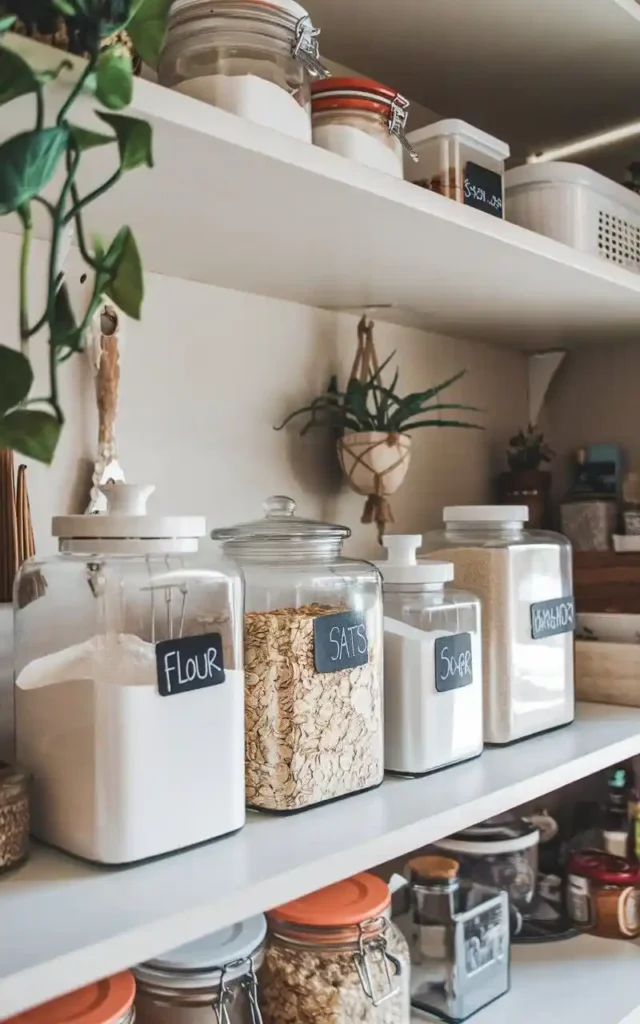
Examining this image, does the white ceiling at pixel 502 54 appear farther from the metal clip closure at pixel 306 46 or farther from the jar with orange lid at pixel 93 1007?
the jar with orange lid at pixel 93 1007

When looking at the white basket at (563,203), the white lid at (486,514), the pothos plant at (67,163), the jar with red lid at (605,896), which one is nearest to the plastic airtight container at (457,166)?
the white basket at (563,203)

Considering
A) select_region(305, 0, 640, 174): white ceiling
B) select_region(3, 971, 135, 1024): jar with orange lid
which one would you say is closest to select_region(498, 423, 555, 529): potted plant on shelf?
select_region(305, 0, 640, 174): white ceiling

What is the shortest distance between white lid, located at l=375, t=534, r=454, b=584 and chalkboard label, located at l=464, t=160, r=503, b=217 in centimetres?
38

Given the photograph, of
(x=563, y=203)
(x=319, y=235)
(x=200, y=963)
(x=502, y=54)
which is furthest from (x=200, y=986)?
(x=502, y=54)

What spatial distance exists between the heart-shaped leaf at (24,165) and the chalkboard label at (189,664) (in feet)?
1.08

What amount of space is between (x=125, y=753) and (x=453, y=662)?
401 mm

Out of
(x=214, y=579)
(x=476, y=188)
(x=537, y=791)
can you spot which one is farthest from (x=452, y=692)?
(x=476, y=188)

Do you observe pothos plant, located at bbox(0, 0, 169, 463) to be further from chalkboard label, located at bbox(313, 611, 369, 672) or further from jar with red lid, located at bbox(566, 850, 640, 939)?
jar with red lid, located at bbox(566, 850, 640, 939)

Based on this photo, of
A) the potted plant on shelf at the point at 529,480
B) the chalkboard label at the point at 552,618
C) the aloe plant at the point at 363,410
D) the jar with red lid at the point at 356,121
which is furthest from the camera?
the potted plant on shelf at the point at 529,480

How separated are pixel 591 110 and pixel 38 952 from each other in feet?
4.60

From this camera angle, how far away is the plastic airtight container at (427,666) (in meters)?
0.98

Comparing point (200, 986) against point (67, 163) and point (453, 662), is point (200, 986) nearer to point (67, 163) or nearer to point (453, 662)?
point (453, 662)

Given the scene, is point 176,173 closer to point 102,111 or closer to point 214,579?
point 102,111

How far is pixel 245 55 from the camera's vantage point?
852 millimetres
